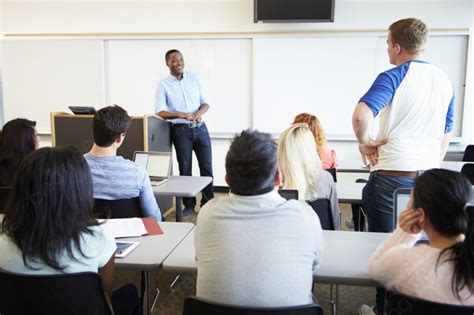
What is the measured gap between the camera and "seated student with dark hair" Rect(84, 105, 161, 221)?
2.34 m

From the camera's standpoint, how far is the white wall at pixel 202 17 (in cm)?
542

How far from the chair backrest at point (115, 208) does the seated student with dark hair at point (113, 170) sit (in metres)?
0.02

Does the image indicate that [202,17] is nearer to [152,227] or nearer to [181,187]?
[181,187]

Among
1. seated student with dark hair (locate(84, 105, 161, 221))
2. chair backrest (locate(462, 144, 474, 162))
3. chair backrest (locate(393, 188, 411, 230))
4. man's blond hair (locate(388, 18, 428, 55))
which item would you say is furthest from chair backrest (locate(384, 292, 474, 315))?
chair backrest (locate(462, 144, 474, 162))

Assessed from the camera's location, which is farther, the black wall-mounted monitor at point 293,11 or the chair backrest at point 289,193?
the black wall-mounted monitor at point 293,11

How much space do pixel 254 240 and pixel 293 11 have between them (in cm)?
462

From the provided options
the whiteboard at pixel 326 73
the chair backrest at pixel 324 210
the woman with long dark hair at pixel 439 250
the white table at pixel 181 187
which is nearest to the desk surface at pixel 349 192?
the chair backrest at pixel 324 210

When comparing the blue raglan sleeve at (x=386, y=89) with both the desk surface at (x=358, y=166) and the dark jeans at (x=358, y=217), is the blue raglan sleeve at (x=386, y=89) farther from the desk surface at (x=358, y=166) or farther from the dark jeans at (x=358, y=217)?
the desk surface at (x=358, y=166)

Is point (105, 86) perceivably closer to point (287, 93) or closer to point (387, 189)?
point (287, 93)

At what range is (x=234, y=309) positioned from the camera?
1.12 meters

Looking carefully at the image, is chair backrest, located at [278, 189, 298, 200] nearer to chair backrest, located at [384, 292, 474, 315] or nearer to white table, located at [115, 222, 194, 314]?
white table, located at [115, 222, 194, 314]

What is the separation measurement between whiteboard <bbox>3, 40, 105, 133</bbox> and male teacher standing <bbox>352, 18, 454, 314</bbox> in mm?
4758

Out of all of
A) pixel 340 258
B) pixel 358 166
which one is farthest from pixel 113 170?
pixel 358 166

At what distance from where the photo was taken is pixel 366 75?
5.59 meters
